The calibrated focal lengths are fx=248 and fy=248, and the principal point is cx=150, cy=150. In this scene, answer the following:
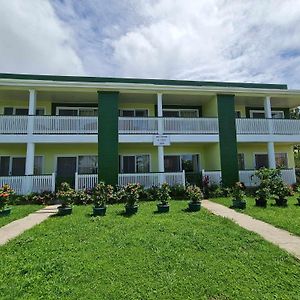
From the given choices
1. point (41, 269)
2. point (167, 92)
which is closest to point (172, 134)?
point (167, 92)

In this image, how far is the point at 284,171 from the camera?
16.5 metres

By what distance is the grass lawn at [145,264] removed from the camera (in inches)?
167

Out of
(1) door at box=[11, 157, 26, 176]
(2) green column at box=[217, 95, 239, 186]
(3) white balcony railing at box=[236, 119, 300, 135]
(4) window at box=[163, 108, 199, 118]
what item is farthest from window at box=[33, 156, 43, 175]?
(3) white balcony railing at box=[236, 119, 300, 135]

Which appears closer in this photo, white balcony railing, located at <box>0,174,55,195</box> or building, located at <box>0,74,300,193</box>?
white balcony railing, located at <box>0,174,55,195</box>

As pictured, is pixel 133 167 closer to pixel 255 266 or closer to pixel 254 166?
pixel 254 166

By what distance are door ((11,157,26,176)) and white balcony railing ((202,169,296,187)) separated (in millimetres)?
11618

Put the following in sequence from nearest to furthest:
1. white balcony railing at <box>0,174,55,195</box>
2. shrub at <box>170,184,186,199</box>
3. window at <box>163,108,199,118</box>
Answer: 1. white balcony railing at <box>0,174,55,195</box>
2. shrub at <box>170,184,186,199</box>
3. window at <box>163,108,199,118</box>

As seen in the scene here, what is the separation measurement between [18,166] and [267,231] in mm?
14940

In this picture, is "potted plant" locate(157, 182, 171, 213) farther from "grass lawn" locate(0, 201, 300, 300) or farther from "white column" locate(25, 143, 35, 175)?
"white column" locate(25, 143, 35, 175)

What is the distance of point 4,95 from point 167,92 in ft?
33.4

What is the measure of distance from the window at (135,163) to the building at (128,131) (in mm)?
69

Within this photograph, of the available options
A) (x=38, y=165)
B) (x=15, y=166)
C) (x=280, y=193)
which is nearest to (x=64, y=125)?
(x=38, y=165)

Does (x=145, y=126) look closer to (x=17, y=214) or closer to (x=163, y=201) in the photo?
(x=163, y=201)

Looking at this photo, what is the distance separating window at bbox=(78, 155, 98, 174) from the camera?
54.0 feet
